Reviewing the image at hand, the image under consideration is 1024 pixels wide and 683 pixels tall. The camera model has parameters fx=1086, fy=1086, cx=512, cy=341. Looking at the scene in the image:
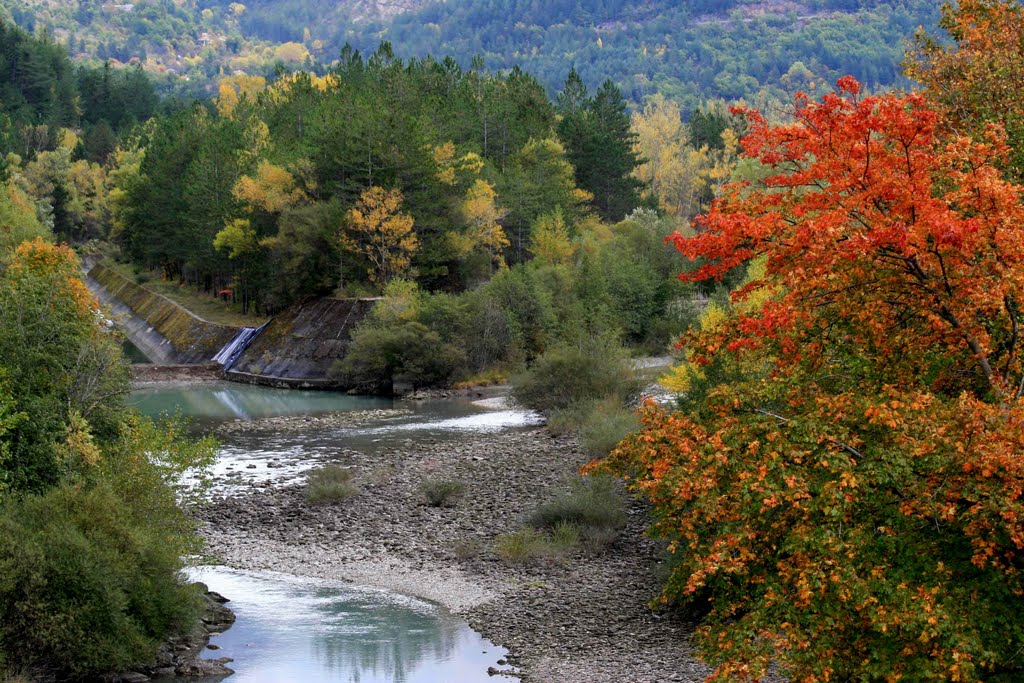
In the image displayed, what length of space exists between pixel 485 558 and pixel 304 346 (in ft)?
147

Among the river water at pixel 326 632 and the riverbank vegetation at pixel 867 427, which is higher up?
the riverbank vegetation at pixel 867 427

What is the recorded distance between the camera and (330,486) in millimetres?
35469

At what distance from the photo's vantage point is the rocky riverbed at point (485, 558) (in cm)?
2191

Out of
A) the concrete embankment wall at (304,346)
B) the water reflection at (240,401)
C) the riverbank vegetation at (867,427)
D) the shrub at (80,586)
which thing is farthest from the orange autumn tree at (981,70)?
the concrete embankment wall at (304,346)

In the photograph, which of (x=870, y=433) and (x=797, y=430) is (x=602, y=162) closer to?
(x=870, y=433)

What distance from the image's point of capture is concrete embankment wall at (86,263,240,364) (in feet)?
262

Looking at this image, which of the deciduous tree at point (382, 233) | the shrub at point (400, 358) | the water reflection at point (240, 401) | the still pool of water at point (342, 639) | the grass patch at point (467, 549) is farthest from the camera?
the deciduous tree at point (382, 233)

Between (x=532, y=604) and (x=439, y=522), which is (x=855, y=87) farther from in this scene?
(x=439, y=522)

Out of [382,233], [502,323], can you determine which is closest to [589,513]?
[502,323]

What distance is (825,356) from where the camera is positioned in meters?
15.4

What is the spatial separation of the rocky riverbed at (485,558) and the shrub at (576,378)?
788 centimetres

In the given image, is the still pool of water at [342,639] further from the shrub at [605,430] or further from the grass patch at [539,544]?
the shrub at [605,430]

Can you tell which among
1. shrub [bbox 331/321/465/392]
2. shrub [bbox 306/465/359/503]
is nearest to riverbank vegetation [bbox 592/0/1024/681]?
shrub [bbox 306/465/359/503]

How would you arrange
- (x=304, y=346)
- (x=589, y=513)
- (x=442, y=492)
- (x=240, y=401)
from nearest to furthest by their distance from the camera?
(x=589, y=513) < (x=442, y=492) < (x=240, y=401) < (x=304, y=346)
